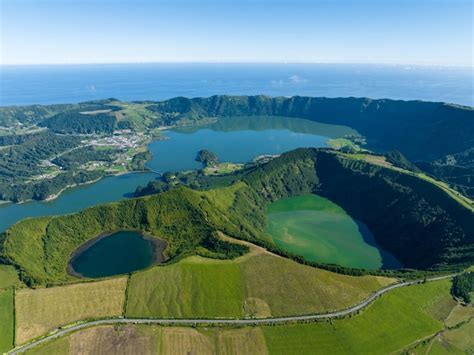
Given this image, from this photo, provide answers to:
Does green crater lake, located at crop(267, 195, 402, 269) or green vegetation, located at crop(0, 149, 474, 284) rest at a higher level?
green vegetation, located at crop(0, 149, 474, 284)

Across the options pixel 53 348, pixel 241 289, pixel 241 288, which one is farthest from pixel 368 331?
pixel 53 348

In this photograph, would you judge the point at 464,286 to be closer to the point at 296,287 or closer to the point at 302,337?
the point at 296,287

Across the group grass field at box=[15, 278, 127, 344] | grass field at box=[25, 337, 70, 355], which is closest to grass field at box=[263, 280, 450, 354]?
grass field at box=[15, 278, 127, 344]

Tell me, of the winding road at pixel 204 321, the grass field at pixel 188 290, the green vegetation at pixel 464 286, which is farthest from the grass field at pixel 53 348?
the green vegetation at pixel 464 286

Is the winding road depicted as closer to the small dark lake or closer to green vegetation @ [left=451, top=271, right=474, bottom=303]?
the small dark lake

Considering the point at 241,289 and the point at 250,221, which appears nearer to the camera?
the point at 241,289

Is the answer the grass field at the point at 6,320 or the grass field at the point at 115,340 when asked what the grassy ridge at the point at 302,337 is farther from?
the grass field at the point at 6,320

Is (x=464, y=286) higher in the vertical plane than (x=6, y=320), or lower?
higher
